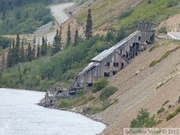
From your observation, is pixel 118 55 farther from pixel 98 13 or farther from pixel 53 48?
pixel 98 13

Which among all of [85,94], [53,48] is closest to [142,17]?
[53,48]

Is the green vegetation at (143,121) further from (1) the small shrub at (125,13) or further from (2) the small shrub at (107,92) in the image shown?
(1) the small shrub at (125,13)

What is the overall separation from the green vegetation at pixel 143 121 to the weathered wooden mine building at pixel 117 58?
44.3 metres

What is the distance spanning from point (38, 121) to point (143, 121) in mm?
22060

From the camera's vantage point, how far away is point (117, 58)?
362ft

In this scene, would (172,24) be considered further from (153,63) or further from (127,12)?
(153,63)

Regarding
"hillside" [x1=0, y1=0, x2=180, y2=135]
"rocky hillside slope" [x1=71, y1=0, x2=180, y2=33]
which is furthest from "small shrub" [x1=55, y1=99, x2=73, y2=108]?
"rocky hillside slope" [x1=71, y1=0, x2=180, y2=33]

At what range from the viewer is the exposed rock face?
5128 inches

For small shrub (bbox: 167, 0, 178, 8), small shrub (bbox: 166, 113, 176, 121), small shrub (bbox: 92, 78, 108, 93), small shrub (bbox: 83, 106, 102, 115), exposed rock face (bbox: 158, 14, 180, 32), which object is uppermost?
small shrub (bbox: 166, 113, 176, 121)

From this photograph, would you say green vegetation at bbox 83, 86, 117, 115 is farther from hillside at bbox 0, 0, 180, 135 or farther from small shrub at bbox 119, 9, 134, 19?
small shrub at bbox 119, 9, 134, 19

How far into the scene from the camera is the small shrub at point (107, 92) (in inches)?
3740

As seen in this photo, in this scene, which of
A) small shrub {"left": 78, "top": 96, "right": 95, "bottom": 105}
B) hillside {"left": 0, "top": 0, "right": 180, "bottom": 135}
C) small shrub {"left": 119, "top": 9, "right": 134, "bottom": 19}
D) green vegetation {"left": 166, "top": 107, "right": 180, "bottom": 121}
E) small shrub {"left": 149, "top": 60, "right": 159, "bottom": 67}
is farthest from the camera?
small shrub {"left": 119, "top": 9, "right": 134, "bottom": 19}

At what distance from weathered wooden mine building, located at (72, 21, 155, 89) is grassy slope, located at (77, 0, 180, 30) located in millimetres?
22823

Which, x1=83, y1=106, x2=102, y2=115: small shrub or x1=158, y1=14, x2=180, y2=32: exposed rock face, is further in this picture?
x1=158, y1=14, x2=180, y2=32: exposed rock face
